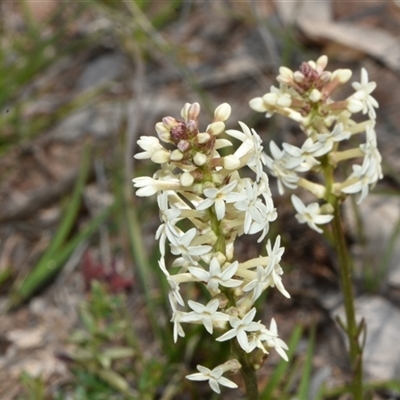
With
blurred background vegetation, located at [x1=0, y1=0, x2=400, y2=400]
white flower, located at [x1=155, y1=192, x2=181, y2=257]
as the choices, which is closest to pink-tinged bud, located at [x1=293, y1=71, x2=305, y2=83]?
white flower, located at [x1=155, y1=192, x2=181, y2=257]

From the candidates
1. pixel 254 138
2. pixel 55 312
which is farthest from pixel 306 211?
pixel 55 312

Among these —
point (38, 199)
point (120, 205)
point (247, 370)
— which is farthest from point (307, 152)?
point (38, 199)

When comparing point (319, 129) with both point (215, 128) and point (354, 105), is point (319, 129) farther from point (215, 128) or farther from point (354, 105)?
point (215, 128)

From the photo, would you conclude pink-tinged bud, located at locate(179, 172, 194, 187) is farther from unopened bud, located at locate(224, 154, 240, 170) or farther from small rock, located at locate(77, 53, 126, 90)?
small rock, located at locate(77, 53, 126, 90)

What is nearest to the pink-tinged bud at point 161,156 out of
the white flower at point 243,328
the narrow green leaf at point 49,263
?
the white flower at point 243,328

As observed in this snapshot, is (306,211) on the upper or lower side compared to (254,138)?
lower

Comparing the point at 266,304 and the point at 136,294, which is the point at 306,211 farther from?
the point at 136,294

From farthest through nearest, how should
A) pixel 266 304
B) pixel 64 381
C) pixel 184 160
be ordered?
Result: pixel 266 304 → pixel 64 381 → pixel 184 160
